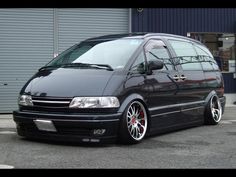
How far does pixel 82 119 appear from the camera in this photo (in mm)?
6383

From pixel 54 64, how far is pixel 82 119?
152 cm

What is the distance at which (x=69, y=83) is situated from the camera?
668cm

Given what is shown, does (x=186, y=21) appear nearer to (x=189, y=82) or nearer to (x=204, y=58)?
(x=204, y=58)

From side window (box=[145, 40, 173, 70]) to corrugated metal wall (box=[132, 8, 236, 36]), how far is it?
18.7 ft

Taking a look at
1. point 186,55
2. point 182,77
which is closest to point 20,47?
point 186,55

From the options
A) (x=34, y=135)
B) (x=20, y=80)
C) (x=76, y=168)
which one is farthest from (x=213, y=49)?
(x=76, y=168)

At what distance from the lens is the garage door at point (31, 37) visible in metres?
12.3

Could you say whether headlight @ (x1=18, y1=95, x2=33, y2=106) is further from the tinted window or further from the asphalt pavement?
the tinted window

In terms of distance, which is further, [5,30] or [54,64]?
[5,30]

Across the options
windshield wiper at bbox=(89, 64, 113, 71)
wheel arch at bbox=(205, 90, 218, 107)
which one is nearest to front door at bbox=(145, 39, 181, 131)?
windshield wiper at bbox=(89, 64, 113, 71)

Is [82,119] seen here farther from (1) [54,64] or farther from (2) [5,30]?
(2) [5,30]

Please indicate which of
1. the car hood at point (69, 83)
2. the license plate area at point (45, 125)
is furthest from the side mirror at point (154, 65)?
the license plate area at point (45, 125)

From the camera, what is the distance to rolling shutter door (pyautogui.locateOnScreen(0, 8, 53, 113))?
40.4ft

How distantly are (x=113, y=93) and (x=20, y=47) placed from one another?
650cm
